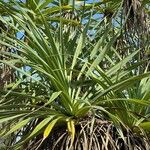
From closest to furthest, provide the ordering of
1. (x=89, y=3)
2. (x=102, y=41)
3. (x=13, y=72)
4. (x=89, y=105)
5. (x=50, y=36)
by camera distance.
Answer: (x=89, y=105)
(x=50, y=36)
(x=102, y=41)
(x=13, y=72)
(x=89, y=3)

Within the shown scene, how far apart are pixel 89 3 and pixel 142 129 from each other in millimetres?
1917

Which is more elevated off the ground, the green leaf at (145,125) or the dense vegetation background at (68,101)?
the dense vegetation background at (68,101)

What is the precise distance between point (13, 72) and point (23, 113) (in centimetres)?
83

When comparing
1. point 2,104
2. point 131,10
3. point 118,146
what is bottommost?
point 118,146

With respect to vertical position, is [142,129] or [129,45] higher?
[129,45]

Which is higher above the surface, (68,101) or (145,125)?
(68,101)

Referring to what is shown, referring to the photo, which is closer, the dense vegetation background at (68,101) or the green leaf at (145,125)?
the dense vegetation background at (68,101)

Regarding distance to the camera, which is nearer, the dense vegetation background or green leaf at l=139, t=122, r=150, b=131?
the dense vegetation background

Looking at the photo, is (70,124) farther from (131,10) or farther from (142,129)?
(131,10)

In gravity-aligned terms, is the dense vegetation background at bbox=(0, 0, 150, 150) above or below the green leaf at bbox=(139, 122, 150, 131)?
above

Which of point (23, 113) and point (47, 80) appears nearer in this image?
point (23, 113)

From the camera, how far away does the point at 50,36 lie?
3811 millimetres

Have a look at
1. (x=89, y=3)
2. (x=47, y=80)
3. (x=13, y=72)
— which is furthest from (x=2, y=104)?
(x=89, y=3)

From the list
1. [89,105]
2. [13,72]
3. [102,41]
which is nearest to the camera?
[89,105]
